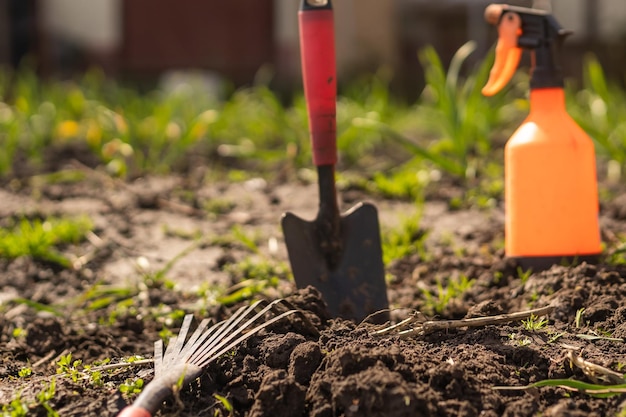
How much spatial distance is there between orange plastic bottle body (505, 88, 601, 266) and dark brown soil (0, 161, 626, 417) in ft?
0.37

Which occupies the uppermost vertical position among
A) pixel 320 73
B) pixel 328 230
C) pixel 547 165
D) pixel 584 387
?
pixel 320 73

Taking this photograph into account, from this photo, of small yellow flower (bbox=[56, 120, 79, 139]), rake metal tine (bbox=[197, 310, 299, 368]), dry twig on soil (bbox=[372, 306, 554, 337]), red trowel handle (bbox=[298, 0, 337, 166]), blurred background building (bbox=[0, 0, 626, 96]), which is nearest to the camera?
rake metal tine (bbox=[197, 310, 299, 368])

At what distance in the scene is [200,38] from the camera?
28.2 ft

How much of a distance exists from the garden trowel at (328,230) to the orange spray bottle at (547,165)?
0.40m

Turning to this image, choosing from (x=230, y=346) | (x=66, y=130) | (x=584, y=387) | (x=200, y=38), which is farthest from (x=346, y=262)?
(x=200, y=38)

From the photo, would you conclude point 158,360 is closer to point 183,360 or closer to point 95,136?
point 183,360

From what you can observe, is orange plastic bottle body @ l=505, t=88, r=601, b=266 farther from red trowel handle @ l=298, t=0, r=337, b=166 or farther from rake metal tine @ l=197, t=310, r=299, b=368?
rake metal tine @ l=197, t=310, r=299, b=368

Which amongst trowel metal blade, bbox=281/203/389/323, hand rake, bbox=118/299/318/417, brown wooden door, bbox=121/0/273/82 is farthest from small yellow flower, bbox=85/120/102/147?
brown wooden door, bbox=121/0/273/82

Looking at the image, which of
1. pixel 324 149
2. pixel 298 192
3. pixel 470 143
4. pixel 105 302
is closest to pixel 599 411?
pixel 324 149

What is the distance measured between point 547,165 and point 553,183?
5 centimetres

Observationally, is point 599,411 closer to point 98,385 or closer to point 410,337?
point 410,337

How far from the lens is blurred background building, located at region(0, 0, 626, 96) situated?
791 centimetres

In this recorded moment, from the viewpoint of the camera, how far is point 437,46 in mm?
10055

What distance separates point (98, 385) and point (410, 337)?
0.60 meters
